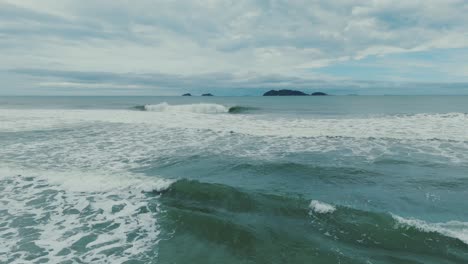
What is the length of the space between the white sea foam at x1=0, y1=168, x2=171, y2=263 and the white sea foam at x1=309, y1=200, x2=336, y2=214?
458 cm

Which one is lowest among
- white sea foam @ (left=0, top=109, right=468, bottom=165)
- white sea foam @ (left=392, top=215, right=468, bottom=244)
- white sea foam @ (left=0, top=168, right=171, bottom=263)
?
white sea foam @ (left=0, top=168, right=171, bottom=263)

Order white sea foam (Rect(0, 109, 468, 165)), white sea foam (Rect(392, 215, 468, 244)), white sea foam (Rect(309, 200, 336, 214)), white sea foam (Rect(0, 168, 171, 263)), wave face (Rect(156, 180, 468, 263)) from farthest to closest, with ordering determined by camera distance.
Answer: white sea foam (Rect(0, 109, 468, 165))
white sea foam (Rect(309, 200, 336, 214))
white sea foam (Rect(392, 215, 468, 244))
white sea foam (Rect(0, 168, 171, 263))
wave face (Rect(156, 180, 468, 263))

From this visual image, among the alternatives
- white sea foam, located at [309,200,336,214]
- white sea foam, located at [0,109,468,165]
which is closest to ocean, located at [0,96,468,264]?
white sea foam, located at [309,200,336,214]

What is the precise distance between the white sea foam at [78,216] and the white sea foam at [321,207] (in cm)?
458

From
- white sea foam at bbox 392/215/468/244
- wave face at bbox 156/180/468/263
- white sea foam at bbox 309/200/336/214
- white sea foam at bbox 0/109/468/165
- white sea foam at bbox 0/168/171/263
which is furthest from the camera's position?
white sea foam at bbox 0/109/468/165

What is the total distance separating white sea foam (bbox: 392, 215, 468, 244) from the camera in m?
7.49

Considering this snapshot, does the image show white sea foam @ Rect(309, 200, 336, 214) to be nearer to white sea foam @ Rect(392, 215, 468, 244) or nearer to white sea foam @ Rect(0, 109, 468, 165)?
white sea foam @ Rect(392, 215, 468, 244)

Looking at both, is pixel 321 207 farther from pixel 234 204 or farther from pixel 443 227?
pixel 443 227

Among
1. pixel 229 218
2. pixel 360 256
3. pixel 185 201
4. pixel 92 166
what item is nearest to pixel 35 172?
pixel 92 166

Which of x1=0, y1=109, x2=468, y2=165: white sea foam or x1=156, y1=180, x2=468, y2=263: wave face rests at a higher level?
x1=0, y1=109, x2=468, y2=165: white sea foam

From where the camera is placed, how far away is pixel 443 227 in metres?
7.92

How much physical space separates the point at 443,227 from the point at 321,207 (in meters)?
3.09

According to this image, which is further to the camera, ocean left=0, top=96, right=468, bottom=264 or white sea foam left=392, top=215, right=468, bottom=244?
white sea foam left=392, top=215, right=468, bottom=244

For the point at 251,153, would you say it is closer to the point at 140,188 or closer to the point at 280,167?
the point at 280,167
